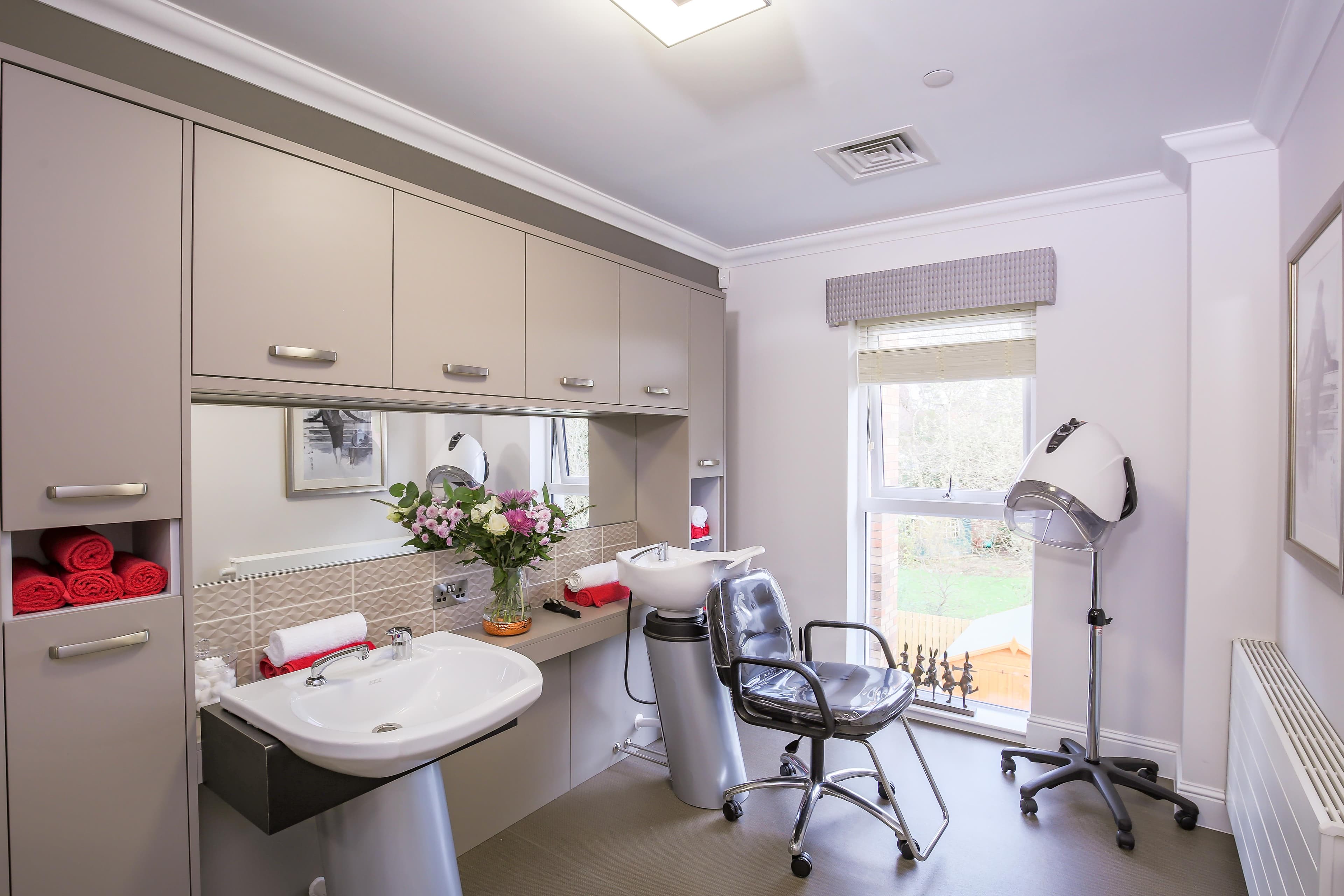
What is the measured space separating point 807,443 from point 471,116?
226 cm

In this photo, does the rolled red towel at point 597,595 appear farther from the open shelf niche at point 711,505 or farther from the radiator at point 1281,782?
the radiator at point 1281,782

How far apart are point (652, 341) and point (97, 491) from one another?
2.02 meters

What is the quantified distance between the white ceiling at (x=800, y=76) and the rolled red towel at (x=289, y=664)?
1.66 meters

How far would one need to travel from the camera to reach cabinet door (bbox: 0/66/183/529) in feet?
4.25

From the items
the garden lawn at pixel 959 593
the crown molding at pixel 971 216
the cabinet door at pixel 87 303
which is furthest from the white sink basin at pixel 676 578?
the crown molding at pixel 971 216

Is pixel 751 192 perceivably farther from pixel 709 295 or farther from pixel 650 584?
pixel 650 584

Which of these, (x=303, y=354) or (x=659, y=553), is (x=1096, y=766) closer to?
(x=659, y=553)

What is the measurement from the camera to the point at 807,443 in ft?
12.0

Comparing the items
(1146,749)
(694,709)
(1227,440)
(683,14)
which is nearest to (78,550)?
(683,14)

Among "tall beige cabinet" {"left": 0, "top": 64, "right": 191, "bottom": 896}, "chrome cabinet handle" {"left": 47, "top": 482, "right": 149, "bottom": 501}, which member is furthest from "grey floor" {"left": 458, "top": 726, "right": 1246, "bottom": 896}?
"chrome cabinet handle" {"left": 47, "top": 482, "right": 149, "bottom": 501}

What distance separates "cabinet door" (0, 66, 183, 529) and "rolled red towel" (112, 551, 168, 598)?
12 centimetres

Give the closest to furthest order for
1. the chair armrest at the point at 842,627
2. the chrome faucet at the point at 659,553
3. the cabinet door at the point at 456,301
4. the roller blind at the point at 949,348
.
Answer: the cabinet door at the point at 456,301 → the chair armrest at the point at 842,627 → the chrome faucet at the point at 659,553 → the roller blind at the point at 949,348

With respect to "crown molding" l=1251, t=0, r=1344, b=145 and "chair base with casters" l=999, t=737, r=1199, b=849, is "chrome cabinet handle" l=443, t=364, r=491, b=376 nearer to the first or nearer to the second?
"crown molding" l=1251, t=0, r=1344, b=145

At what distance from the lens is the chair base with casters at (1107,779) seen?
246 cm
